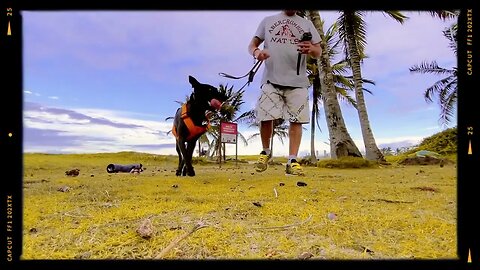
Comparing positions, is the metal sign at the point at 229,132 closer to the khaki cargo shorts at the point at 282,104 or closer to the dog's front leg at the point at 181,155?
the khaki cargo shorts at the point at 282,104

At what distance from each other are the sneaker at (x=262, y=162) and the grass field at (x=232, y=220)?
60 centimetres

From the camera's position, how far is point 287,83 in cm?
191

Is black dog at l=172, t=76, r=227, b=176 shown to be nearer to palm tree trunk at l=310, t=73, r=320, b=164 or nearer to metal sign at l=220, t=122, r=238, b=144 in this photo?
metal sign at l=220, t=122, r=238, b=144

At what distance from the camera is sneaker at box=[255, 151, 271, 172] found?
2.09 metres

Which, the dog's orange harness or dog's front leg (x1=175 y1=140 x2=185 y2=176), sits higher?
the dog's orange harness

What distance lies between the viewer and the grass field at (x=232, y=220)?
873 millimetres

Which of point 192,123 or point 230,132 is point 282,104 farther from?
point 192,123

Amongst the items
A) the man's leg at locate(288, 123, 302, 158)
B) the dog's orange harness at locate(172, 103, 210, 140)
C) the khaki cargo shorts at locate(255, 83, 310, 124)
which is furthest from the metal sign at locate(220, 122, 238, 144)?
the dog's orange harness at locate(172, 103, 210, 140)

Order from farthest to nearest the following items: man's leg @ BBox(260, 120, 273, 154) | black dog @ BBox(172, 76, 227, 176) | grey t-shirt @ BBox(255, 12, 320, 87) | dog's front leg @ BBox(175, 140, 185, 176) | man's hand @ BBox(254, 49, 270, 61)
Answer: dog's front leg @ BBox(175, 140, 185, 176)
black dog @ BBox(172, 76, 227, 176)
man's leg @ BBox(260, 120, 273, 154)
grey t-shirt @ BBox(255, 12, 320, 87)
man's hand @ BBox(254, 49, 270, 61)

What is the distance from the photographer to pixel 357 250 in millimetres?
877

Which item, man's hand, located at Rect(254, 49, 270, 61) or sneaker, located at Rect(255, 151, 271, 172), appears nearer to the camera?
man's hand, located at Rect(254, 49, 270, 61)
